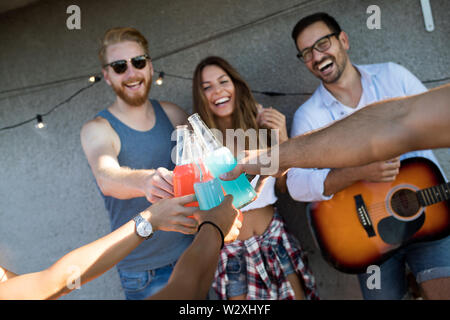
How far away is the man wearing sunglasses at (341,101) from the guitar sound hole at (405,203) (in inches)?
5.2

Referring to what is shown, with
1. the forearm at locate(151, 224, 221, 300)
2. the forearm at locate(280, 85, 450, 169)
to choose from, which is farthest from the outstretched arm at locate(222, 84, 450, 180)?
the forearm at locate(151, 224, 221, 300)

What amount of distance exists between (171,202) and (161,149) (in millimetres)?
1048

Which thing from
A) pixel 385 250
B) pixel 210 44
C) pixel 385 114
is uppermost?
pixel 210 44

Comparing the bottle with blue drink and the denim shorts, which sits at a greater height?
the bottle with blue drink

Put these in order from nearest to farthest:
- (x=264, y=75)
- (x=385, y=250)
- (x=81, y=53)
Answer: (x=385, y=250)
(x=264, y=75)
(x=81, y=53)

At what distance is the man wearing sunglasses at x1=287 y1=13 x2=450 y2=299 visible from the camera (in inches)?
94.5

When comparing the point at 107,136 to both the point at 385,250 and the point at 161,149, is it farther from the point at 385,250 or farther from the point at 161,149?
the point at 385,250

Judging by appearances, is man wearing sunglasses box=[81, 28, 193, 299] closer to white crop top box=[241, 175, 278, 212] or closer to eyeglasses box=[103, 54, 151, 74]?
eyeglasses box=[103, 54, 151, 74]

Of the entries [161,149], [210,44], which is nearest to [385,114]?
[161,149]

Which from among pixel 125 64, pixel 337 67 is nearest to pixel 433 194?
pixel 337 67

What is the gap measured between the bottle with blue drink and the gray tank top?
1063 millimetres

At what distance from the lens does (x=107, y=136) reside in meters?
2.41

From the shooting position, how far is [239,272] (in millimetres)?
2527

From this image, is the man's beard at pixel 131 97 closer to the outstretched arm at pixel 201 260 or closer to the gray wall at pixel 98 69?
the gray wall at pixel 98 69
